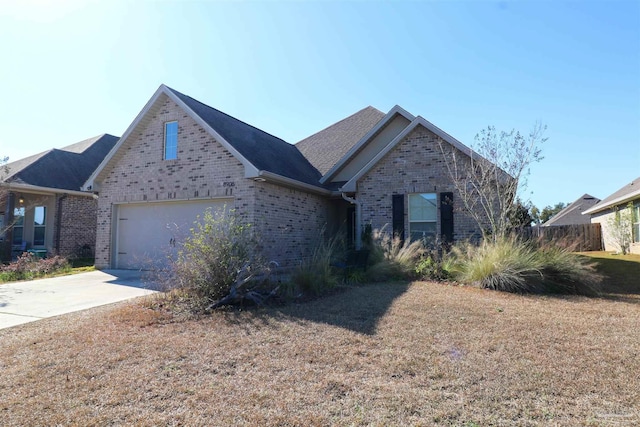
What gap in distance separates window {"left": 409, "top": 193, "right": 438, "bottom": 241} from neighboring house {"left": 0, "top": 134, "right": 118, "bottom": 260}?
1455 cm

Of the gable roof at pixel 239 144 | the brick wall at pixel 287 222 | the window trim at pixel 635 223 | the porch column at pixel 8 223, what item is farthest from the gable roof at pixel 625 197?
the porch column at pixel 8 223

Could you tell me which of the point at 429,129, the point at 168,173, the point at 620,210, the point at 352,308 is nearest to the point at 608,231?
the point at 620,210

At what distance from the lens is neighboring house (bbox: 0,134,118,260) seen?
16.2 meters

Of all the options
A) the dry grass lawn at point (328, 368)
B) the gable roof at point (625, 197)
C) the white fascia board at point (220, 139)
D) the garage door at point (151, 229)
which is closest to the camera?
the dry grass lawn at point (328, 368)

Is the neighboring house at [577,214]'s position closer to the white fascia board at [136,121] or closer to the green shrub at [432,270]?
the green shrub at [432,270]

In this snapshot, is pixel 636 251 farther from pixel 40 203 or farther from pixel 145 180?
pixel 40 203

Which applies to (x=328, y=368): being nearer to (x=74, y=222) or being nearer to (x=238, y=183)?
(x=238, y=183)

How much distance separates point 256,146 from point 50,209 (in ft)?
36.8

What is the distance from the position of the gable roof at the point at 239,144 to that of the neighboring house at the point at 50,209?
16.6 feet

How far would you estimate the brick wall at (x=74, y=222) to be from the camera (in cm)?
1702

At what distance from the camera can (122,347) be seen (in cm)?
479

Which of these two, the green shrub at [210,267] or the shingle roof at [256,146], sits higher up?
the shingle roof at [256,146]

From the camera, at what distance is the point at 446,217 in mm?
12242

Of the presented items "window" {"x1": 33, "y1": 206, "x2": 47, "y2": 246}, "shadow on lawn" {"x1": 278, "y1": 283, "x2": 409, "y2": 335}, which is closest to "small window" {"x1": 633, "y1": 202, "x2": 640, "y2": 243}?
"shadow on lawn" {"x1": 278, "y1": 283, "x2": 409, "y2": 335}
